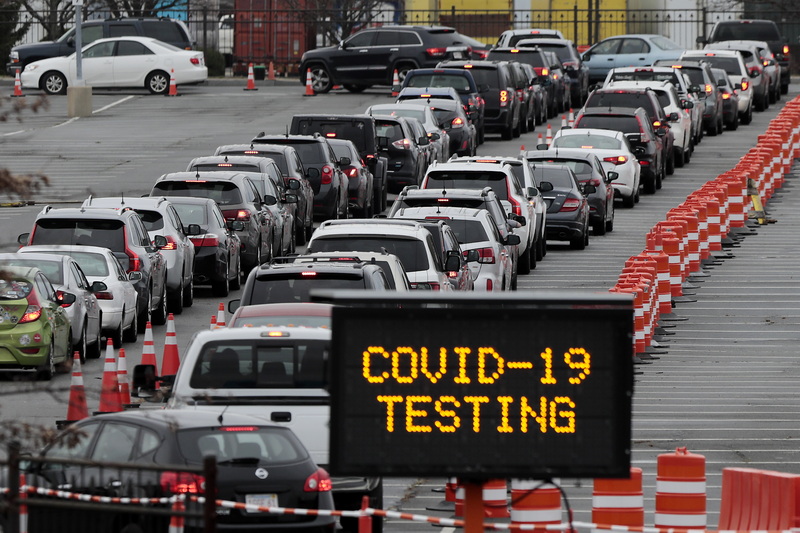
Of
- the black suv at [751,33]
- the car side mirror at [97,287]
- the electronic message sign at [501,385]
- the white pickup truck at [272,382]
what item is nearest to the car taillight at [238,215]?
the car side mirror at [97,287]

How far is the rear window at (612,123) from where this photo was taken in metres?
39.1

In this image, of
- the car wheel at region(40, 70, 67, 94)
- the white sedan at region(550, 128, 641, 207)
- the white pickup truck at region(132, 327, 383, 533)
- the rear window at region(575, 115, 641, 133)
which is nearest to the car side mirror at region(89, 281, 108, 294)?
the white pickup truck at region(132, 327, 383, 533)

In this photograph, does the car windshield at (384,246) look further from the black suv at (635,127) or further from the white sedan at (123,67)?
the white sedan at (123,67)

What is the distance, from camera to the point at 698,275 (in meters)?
29.3

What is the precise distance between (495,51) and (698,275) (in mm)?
24842

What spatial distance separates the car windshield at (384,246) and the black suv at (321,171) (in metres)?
12.4

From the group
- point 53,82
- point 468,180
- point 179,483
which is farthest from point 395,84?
point 179,483

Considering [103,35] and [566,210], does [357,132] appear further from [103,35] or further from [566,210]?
[103,35]

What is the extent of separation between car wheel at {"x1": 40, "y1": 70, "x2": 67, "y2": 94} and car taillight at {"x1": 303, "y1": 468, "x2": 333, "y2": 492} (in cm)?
4267

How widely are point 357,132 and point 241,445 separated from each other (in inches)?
934

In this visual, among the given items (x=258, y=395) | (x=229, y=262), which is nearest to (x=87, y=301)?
(x=229, y=262)

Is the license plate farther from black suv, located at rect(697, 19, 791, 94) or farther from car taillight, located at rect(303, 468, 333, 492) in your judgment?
black suv, located at rect(697, 19, 791, 94)

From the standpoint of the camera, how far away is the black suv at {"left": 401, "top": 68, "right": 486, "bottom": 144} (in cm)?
4544

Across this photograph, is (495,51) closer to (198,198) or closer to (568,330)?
(198,198)
